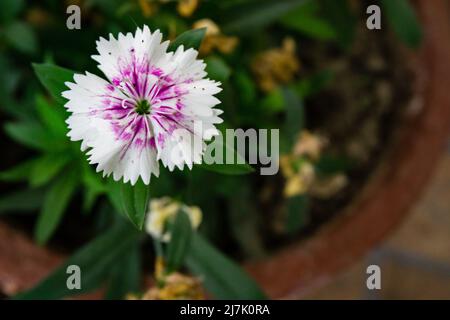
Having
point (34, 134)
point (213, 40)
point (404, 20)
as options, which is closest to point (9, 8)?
point (34, 134)

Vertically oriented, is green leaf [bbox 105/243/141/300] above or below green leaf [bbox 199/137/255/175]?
below

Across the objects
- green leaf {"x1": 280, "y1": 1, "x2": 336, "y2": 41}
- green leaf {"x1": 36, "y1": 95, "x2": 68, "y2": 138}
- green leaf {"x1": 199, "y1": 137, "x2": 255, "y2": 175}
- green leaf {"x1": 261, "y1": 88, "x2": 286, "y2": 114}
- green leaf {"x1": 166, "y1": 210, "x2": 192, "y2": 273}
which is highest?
green leaf {"x1": 280, "y1": 1, "x2": 336, "y2": 41}

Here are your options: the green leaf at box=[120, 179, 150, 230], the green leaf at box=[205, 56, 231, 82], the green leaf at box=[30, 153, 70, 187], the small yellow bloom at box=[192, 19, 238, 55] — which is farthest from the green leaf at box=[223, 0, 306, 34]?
the green leaf at box=[120, 179, 150, 230]

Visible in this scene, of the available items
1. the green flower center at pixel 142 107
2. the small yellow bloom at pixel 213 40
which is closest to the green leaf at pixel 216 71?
Answer: the small yellow bloom at pixel 213 40

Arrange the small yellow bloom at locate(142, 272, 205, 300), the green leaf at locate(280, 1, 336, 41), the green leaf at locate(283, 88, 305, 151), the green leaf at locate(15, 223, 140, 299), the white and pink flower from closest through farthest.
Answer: the white and pink flower → the small yellow bloom at locate(142, 272, 205, 300) → the green leaf at locate(15, 223, 140, 299) → the green leaf at locate(283, 88, 305, 151) → the green leaf at locate(280, 1, 336, 41)

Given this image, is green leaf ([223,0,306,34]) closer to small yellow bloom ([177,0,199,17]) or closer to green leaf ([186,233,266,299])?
small yellow bloom ([177,0,199,17])

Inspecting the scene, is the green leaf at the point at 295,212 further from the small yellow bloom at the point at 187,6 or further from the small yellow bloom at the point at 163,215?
the small yellow bloom at the point at 187,6

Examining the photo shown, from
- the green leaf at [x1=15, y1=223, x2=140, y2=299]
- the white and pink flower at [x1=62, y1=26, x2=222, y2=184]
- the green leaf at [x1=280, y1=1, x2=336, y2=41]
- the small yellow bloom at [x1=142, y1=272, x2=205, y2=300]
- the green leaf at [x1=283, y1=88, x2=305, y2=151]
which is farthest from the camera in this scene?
the green leaf at [x1=280, y1=1, x2=336, y2=41]
